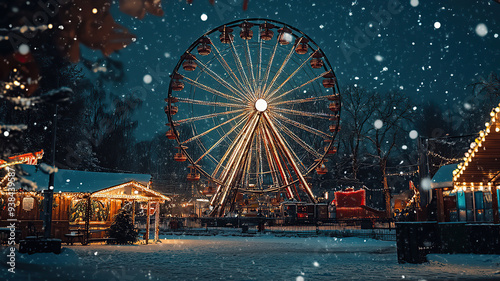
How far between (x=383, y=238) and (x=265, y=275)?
643 inches

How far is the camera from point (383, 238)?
80.4 ft

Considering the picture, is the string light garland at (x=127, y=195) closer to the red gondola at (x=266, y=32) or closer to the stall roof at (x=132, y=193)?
the stall roof at (x=132, y=193)

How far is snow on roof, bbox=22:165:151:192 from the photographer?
22062mm

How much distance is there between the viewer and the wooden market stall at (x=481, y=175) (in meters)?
10.8

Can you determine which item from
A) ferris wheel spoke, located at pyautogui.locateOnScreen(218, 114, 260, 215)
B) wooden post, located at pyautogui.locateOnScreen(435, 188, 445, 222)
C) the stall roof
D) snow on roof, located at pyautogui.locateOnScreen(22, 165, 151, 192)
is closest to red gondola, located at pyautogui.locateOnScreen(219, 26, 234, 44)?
ferris wheel spoke, located at pyautogui.locateOnScreen(218, 114, 260, 215)

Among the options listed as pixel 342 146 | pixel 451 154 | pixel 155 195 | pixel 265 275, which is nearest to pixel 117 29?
pixel 265 275

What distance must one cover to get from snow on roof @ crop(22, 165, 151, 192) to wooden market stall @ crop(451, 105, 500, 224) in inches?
675

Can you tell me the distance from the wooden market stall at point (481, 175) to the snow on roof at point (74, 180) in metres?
17.1

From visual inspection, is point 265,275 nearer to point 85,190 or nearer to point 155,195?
point 155,195

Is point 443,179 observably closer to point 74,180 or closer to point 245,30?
point 245,30

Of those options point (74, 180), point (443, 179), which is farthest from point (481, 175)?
point (74, 180)

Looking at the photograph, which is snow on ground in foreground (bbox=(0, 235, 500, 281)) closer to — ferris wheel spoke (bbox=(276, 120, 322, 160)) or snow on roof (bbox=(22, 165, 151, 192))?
snow on roof (bbox=(22, 165, 151, 192))

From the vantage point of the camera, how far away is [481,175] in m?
14.0

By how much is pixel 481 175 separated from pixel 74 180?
1939 cm
